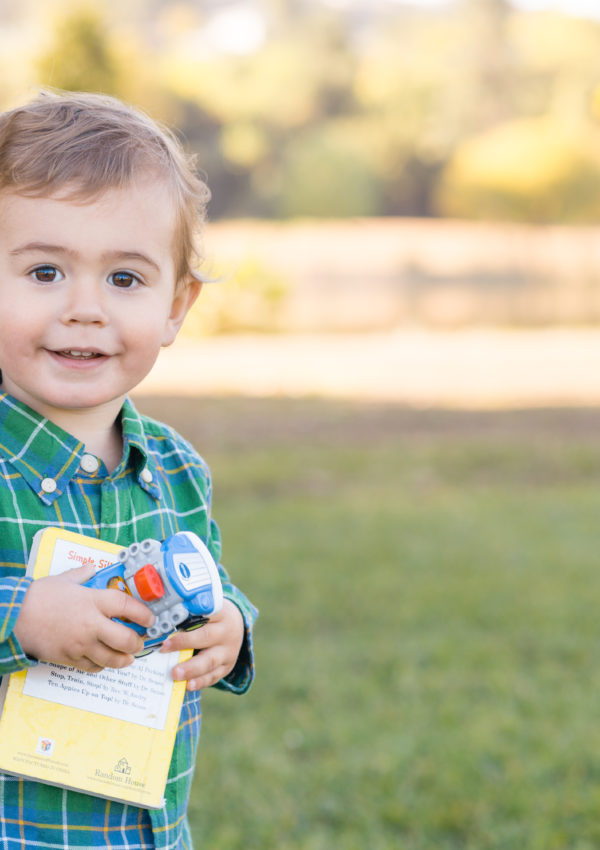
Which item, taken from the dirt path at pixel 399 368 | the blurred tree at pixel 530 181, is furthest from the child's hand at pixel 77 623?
the blurred tree at pixel 530 181

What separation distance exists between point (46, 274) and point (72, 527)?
0.33 m

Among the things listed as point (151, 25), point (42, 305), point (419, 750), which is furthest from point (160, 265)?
point (151, 25)

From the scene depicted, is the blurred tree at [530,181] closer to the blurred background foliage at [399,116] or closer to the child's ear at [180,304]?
the blurred background foliage at [399,116]

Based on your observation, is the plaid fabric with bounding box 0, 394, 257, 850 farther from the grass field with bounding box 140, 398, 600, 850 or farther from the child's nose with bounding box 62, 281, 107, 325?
the grass field with bounding box 140, 398, 600, 850

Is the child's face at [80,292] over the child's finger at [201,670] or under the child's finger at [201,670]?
over

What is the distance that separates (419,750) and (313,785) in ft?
1.39

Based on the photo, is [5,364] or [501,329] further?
[501,329]

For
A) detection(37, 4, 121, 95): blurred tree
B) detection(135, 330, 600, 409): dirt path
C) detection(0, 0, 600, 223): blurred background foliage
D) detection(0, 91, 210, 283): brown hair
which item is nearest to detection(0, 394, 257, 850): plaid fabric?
detection(0, 91, 210, 283): brown hair

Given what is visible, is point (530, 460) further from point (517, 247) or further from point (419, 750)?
point (517, 247)

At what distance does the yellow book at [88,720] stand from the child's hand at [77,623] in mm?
51

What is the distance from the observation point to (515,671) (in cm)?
418

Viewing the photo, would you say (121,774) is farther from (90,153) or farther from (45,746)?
(90,153)

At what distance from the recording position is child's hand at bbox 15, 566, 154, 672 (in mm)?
1201

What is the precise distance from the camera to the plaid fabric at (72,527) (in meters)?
1.31
